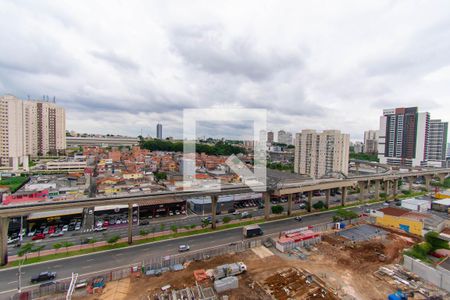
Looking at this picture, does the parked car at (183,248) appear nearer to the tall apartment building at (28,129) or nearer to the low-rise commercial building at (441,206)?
the low-rise commercial building at (441,206)

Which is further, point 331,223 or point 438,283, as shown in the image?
point 331,223

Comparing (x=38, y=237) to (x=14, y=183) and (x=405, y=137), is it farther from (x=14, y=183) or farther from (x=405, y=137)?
(x=405, y=137)

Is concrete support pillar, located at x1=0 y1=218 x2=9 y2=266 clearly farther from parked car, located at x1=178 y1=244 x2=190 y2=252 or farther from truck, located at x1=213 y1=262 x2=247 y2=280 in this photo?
truck, located at x1=213 y1=262 x2=247 y2=280

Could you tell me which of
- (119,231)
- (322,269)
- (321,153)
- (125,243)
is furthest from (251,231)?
(321,153)

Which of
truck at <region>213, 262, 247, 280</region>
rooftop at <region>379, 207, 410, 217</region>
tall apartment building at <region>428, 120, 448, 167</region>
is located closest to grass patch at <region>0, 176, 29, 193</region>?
truck at <region>213, 262, 247, 280</region>

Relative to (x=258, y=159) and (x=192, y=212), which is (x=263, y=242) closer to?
(x=192, y=212)

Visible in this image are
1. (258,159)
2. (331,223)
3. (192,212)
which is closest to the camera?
(331,223)

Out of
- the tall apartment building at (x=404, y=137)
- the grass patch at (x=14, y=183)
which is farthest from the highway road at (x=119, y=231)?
the tall apartment building at (x=404, y=137)

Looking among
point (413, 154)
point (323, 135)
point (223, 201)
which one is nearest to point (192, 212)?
point (223, 201)
